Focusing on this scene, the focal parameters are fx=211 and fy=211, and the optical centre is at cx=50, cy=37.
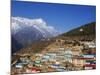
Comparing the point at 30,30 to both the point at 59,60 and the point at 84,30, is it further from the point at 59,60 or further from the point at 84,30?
the point at 84,30

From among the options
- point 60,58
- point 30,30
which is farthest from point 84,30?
point 30,30

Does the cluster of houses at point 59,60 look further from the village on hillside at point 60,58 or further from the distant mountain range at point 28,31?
the distant mountain range at point 28,31

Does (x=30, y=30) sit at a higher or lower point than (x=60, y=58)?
higher

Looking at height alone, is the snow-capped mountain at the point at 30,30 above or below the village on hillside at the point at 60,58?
above

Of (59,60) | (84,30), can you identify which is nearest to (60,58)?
(59,60)

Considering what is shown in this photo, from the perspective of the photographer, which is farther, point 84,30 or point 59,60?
point 84,30

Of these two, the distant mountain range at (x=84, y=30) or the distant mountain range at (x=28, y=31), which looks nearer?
the distant mountain range at (x=28, y=31)

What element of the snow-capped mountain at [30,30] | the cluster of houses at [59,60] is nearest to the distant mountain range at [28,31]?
the snow-capped mountain at [30,30]

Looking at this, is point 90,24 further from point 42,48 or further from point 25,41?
point 25,41

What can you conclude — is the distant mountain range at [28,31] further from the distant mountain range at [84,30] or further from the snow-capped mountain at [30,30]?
the distant mountain range at [84,30]
